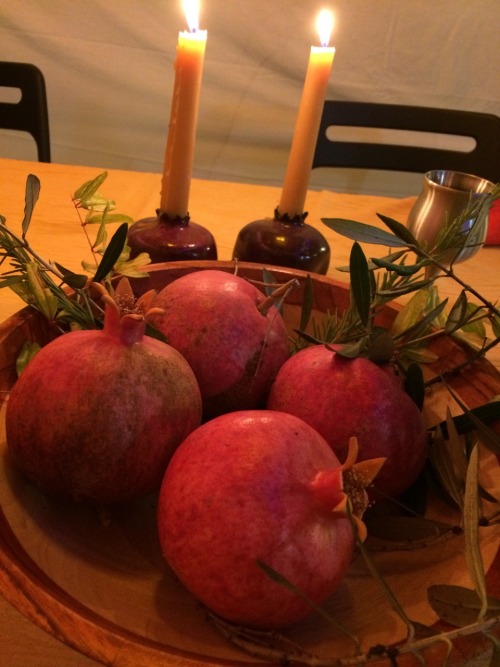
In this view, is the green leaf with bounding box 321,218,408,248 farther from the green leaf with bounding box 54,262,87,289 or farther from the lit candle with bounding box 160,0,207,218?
the lit candle with bounding box 160,0,207,218

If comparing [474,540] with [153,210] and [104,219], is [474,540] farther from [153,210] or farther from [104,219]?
[153,210]

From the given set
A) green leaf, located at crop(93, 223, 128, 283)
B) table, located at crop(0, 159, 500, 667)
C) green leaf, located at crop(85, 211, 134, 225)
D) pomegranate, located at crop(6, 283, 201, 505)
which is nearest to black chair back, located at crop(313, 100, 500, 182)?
table, located at crop(0, 159, 500, 667)

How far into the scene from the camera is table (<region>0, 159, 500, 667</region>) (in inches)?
31.5

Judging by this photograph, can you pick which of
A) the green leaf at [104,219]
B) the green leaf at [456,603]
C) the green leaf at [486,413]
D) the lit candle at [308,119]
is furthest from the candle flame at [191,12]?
the green leaf at [456,603]

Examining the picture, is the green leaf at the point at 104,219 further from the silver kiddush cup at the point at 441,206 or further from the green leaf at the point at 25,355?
the silver kiddush cup at the point at 441,206

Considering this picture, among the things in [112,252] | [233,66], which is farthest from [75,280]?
[233,66]

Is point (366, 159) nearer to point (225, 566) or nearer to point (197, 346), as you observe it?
point (197, 346)

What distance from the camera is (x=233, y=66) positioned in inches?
71.6

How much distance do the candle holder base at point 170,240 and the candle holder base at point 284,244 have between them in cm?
5

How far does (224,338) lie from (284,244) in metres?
0.29

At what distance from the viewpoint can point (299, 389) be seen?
40 centimetres

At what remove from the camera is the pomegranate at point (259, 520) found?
0.29m

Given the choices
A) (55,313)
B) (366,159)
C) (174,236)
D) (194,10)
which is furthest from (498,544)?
(366,159)

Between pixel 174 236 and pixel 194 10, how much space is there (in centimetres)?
24
